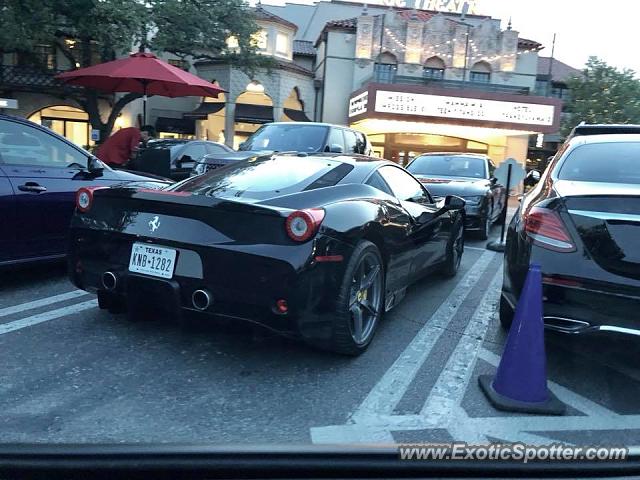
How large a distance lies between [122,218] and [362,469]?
2180 mm

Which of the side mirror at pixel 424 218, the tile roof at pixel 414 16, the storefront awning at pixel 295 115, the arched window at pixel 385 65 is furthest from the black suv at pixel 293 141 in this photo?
the tile roof at pixel 414 16

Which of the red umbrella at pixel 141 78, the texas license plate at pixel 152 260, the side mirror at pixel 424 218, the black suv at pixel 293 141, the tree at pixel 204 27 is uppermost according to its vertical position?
the tree at pixel 204 27

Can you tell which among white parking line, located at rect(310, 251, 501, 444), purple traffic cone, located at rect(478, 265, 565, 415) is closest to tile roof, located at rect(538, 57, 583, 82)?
white parking line, located at rect(310, 251, 501, 444)

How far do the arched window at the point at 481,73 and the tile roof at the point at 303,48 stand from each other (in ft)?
29.1

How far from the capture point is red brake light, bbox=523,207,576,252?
333 centimetres

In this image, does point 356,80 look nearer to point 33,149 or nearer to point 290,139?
point 290,139

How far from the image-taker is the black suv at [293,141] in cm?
814

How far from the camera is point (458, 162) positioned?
10406 millimetres

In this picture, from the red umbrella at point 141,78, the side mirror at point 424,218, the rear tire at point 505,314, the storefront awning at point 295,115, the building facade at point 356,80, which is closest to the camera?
the rear tire at point 505,314

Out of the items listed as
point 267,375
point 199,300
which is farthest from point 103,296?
point 267,375

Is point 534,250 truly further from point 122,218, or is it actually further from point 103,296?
point 103,296

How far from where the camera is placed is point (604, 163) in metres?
3.91

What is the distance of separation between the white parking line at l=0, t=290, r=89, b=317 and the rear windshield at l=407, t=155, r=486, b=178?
679cm

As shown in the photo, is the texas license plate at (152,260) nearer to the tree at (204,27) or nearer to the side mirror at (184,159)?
the side mirror at (184,159)
